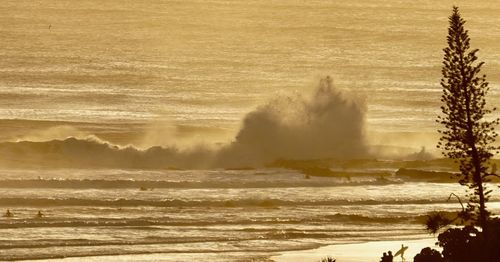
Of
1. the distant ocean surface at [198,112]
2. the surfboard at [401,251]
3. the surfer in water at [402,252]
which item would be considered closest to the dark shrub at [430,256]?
the surfer in water at [402,252]

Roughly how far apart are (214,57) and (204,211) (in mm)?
56549

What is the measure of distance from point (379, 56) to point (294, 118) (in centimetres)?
4338

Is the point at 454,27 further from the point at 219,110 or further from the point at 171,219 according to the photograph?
the point at 219,110

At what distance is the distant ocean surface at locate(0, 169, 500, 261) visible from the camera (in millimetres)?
35219

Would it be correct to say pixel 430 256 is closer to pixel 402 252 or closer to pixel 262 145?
pixel 402 252

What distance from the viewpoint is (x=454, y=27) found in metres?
28.8

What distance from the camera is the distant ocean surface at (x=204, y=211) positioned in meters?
35.2

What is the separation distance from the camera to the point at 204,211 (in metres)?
40.7

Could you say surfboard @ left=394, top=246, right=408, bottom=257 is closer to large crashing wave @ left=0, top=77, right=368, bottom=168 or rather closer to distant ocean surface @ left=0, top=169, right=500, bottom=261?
distant ocean surface @ left=0, top=169, right=500, bottom=261

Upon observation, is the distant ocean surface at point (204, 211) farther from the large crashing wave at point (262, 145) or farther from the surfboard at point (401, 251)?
the large crashing wave at point (262, 145)

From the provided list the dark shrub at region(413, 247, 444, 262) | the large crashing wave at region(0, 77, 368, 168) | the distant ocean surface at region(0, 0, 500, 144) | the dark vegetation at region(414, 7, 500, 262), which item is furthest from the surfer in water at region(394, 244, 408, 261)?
the distant ocean surface at region(0, 0, 500, 144)

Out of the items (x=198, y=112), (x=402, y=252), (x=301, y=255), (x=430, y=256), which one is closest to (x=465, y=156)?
(x=430, y=256)

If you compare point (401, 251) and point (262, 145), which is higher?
point (262, 145)

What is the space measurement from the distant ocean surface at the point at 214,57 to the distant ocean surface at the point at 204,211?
1305 cm
